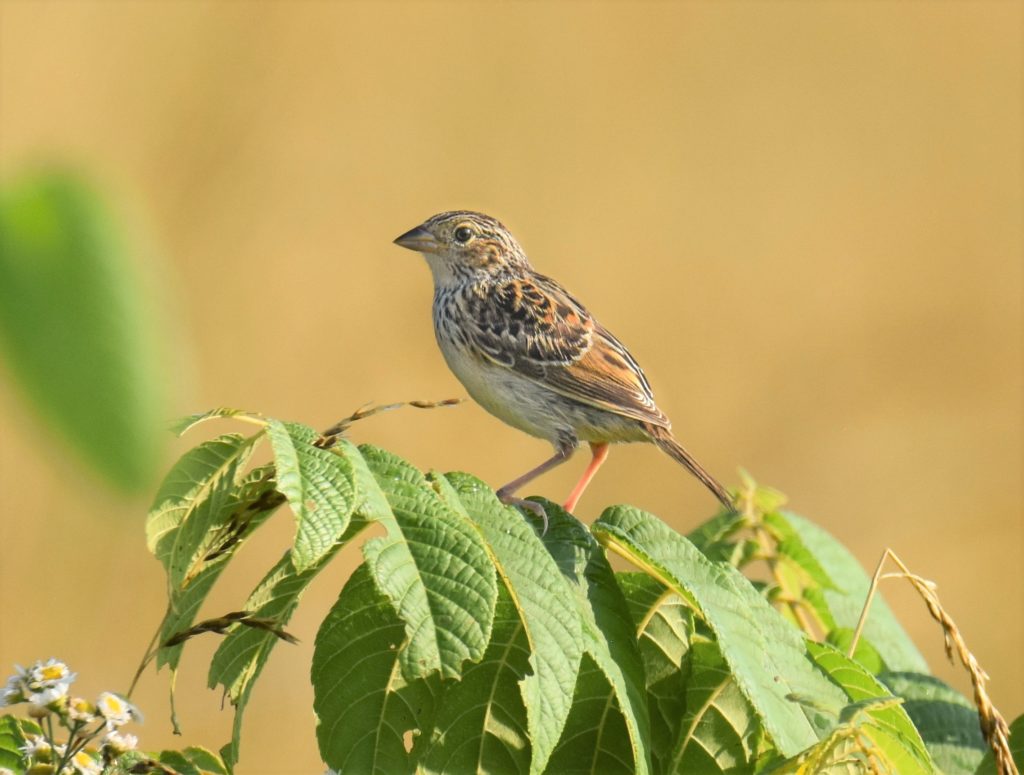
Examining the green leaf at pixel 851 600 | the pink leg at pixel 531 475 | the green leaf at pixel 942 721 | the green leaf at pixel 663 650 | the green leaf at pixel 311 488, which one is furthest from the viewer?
the green leaf at pixel 851 600

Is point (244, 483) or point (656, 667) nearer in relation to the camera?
point (244, 483)

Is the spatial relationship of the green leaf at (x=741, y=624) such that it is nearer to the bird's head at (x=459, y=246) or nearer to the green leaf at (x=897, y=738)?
the green leaf at (x=897, y=738)

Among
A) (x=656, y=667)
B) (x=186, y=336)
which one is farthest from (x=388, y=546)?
(x=186, y=336)

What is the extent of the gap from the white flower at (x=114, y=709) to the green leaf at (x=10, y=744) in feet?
1.35

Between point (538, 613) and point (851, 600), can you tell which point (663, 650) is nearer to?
point (538, 613)

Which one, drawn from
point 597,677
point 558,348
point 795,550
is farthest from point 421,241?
point 597,677

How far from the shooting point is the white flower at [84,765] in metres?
1.94

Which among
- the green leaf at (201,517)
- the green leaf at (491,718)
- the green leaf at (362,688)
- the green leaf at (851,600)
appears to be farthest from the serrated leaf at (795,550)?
the green leaf at (201,517)

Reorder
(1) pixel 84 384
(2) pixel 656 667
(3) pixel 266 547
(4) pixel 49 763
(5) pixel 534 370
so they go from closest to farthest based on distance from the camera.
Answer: (1) pixel 84 384, (4) pixel 49 763, (2) pixel 656 667, (5) pixel 534 370, (3) pixel 266 547

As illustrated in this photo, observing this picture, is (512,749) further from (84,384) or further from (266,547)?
(266,547)

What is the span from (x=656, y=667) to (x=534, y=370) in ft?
9.02

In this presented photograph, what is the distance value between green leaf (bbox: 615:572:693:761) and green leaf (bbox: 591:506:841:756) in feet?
0.39

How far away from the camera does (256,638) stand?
2.34 meters

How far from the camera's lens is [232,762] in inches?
88.3
